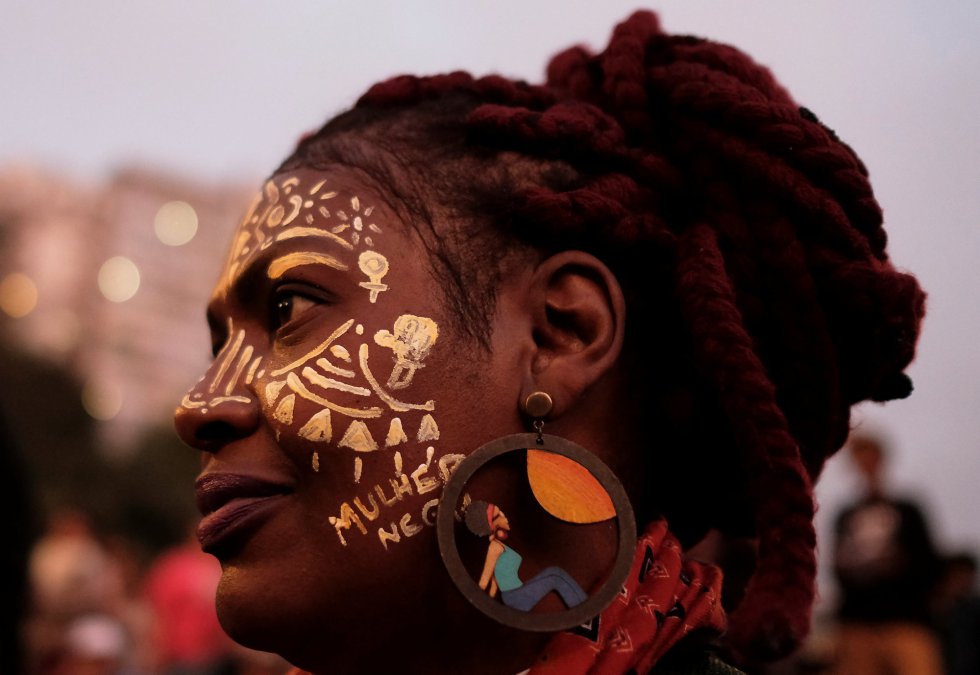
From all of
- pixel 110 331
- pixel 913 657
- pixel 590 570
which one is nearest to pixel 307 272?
pixel 590 570

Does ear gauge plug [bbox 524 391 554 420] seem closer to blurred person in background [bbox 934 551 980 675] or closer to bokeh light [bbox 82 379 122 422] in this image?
blurred person in background [bbox 934 551 980 675]

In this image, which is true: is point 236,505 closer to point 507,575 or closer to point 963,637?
point 507,575

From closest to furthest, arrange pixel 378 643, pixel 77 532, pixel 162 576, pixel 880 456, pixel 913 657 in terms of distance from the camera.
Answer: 1. pixel 378 643
2. pixel 913 657
3. pixel 880 456
4. pixel 162 576
5. pixel 77 532

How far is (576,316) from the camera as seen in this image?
229 cm

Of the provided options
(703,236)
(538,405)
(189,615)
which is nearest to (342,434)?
(538,405)

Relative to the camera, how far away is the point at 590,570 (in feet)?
7.11

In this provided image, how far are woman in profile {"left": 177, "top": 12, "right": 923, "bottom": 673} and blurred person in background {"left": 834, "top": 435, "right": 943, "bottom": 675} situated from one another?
11.2ft

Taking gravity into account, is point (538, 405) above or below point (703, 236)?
below

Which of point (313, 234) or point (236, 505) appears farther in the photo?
point (313, 234)

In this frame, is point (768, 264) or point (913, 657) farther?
point (913, 657)

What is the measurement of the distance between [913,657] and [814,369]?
12.2ft

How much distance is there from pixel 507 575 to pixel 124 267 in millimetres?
46319

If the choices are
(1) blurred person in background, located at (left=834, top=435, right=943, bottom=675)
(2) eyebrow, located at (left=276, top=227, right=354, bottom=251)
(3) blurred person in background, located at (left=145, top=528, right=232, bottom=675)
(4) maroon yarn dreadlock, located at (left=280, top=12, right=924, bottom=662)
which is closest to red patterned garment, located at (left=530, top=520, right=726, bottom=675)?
(4) maroon yarn dreadlock, located at (left=280, top=12, right=924, bottom=662)

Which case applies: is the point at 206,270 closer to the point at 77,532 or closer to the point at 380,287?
the point at 77,532
